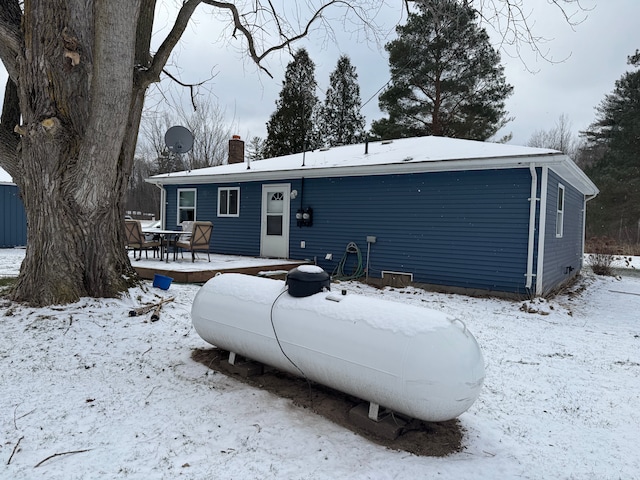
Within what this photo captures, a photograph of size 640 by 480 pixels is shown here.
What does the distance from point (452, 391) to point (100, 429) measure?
6.96 feet

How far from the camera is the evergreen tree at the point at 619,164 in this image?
21703 mm

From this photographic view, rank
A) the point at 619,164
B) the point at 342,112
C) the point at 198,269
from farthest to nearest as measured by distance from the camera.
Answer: the point at 342,112, the point at 619,164, the point at 198,269

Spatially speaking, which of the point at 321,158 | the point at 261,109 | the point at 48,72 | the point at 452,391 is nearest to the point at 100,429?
the point at 452,391

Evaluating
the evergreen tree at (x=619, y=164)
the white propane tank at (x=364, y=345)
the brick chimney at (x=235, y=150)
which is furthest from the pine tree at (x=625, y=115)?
the white propane tank at (x=364, y=345)

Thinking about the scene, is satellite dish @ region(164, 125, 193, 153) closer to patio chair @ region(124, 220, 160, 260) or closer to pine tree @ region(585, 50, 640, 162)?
patio chair @ region(124, 220, 160, 260)

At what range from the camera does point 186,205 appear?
12.3 meters

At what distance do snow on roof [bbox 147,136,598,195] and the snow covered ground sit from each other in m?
3.54

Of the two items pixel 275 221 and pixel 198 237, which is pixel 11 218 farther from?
pixel 275 221

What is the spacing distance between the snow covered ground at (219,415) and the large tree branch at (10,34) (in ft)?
8.88

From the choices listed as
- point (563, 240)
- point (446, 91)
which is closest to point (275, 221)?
point (563, 240)

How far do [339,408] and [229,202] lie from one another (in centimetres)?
914

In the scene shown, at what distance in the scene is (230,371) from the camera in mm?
3617

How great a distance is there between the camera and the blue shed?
1397cm

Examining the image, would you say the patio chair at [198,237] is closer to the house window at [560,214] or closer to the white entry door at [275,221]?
the white entry door at [275,221]
